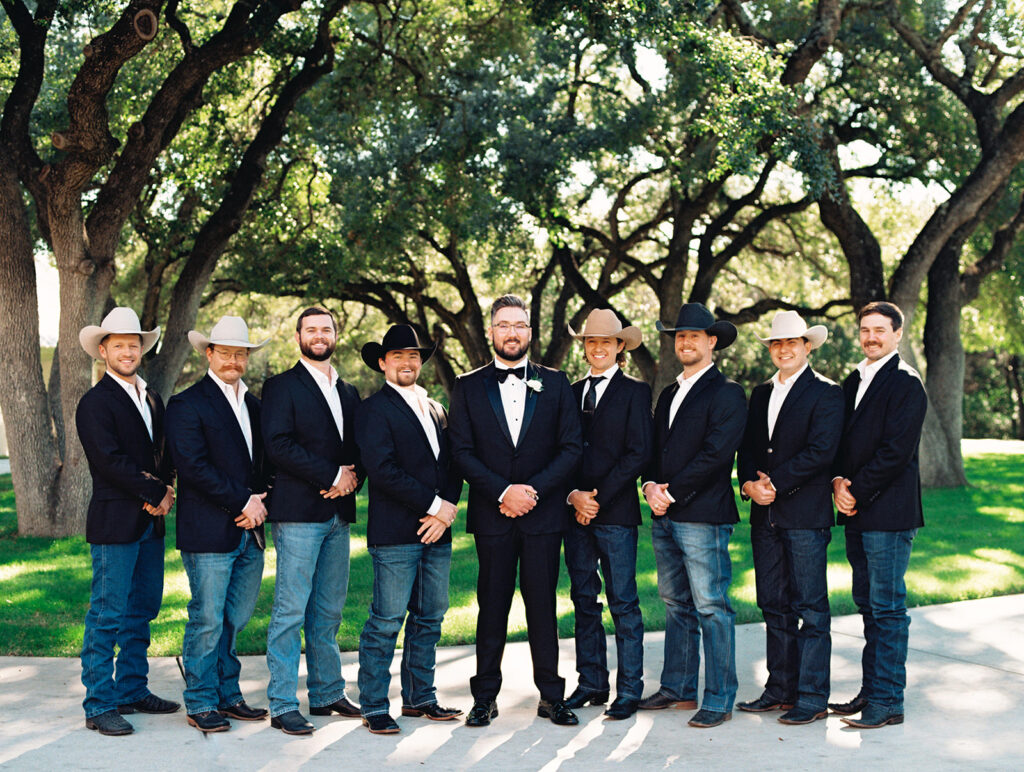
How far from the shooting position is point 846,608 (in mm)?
8688

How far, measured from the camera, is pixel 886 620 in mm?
5789

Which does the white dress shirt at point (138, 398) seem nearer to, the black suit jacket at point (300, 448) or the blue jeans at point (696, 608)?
the black suit jacket at point (300, 448)

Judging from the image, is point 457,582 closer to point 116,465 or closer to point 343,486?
point 343,486

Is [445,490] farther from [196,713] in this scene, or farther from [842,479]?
[842,479]

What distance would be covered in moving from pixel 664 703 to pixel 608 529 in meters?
1.00

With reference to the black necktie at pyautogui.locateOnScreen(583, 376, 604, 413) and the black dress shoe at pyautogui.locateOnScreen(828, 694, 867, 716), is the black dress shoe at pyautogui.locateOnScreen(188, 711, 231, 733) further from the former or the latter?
the black dress shoe at pyautogui.locateOnScreen(828, 694, 867, 716)

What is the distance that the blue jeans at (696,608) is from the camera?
5.80m

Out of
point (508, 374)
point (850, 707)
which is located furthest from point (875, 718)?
point (508, 374)

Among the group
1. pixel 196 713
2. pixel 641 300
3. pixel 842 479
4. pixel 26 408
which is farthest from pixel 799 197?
pixel 196 713

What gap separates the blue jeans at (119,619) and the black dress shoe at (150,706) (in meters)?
0.03

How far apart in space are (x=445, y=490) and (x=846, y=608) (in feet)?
13.9

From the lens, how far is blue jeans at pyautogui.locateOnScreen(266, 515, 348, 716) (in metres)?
5.68

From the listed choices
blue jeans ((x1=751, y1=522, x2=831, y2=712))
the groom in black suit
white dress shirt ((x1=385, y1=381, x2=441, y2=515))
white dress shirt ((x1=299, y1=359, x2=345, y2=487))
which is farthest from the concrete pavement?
white dress shirt ((x1=299, y1=359, x2=345, y2=487))

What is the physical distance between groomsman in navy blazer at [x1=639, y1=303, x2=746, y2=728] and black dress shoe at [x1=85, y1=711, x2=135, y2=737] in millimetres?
2717
